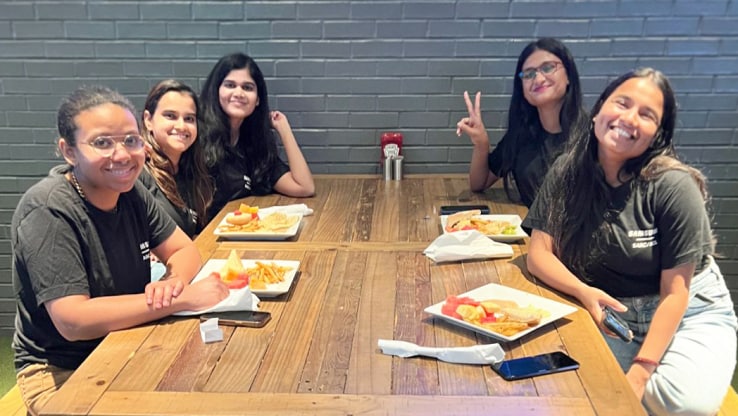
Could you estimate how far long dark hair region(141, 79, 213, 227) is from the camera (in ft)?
8.09

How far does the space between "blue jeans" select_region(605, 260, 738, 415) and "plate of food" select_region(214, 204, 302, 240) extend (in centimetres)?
113

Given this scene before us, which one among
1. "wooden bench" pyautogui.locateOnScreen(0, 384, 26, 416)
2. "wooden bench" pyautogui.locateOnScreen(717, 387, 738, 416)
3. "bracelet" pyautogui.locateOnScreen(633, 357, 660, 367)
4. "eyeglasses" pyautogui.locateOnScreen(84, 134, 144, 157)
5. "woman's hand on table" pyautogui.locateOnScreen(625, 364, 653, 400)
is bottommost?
"wooden bench" pyautogui.locateOnScreen(0, 384, 26, 416)

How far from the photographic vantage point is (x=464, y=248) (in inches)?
80.4

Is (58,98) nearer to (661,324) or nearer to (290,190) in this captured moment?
(290,190)

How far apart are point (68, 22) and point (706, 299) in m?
3.02

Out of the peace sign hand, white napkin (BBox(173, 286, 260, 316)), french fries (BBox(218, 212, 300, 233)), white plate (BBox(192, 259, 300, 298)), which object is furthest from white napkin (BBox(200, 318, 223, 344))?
the peace sign hand

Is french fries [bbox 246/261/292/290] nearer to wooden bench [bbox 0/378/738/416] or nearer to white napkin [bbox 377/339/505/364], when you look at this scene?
white napkin [bbox 377/339/505/364]

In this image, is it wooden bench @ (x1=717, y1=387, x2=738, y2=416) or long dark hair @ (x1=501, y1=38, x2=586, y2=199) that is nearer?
wooden bench @ (x1=717, y1=387, x2=738, y2=416)

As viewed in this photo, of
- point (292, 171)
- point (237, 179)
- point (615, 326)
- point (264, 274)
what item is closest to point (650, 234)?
point (615, 326)

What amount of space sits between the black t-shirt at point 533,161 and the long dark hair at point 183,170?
133cm

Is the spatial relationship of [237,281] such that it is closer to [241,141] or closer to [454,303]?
[454,303]

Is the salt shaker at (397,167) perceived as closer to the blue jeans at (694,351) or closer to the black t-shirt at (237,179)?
the black t-shirt at (237,179)

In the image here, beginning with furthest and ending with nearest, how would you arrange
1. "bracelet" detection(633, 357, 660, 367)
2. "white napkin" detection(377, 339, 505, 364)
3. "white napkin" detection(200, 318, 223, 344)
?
"bracelet" detection(633, 357, 660, 367), "white napkin" detection(200, 318, 223, 344), "white napkin" detection(377, 339, 505, 364)

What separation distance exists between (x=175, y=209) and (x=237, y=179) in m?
0.43
